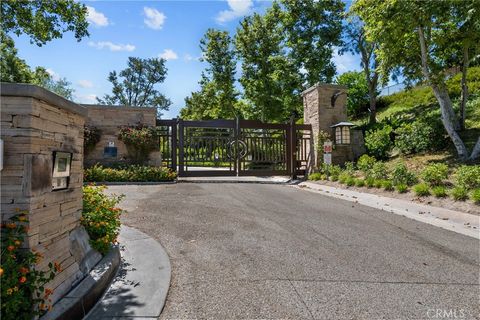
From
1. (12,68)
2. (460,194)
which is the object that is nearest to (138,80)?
(12,68)

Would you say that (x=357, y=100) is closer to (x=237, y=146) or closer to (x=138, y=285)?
(x=237, y=146)

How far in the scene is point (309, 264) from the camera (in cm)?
345

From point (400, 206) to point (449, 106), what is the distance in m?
5.57

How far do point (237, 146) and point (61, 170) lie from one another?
32.8ft

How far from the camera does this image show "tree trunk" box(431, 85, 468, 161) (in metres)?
8.83

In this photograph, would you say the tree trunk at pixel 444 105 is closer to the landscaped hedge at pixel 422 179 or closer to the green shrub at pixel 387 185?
the landscaped hedge at pixel 422 179

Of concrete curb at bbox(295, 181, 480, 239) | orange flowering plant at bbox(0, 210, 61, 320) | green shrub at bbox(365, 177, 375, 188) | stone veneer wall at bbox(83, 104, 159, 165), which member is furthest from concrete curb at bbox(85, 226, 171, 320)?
stone veneer wall at bbox(83, 104, 159, 165)

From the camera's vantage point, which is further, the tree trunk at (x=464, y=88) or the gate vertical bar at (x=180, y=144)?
the gate vertical bar at (x=180, y=144)

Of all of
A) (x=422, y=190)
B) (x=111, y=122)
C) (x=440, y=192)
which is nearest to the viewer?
(x=440, y=192)

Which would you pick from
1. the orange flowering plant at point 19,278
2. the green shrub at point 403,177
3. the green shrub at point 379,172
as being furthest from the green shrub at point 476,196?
the orange flowering plant at point 19,278

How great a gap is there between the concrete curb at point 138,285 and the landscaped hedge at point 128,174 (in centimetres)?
679

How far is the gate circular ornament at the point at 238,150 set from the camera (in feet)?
41.2


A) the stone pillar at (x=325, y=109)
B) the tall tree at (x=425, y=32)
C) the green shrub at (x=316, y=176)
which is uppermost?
the tall tree at (x=425, y=32)

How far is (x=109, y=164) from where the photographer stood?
11.4 m
